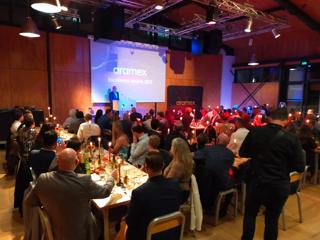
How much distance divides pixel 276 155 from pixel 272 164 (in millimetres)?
96

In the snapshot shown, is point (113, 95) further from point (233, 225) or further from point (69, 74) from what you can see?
point (233, 225)

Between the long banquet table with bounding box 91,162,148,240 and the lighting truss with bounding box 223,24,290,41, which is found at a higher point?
the lighting truss with bounding box 223,24,290,41

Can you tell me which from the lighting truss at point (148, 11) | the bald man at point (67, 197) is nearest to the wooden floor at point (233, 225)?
the bald man at point (67, 197)

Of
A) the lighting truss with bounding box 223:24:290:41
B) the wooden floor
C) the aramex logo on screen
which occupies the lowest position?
the wooden floor

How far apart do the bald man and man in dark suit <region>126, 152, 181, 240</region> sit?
413mm

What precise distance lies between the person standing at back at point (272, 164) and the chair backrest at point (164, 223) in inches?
38.5

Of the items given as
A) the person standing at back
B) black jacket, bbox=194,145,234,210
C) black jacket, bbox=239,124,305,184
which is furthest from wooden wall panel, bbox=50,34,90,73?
black jacket, bbox=239,124,305,184

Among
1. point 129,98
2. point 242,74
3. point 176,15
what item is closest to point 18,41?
point 129,98

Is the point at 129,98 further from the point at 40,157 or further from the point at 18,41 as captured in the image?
the point at 40,157

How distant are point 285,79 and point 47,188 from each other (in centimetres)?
1149

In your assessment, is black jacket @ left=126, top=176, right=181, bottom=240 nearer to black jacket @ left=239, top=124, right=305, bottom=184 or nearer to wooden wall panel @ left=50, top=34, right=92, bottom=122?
black jacket @ left=239, top=124, right=305, bottom=184

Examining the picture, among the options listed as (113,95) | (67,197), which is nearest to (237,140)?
(67,197)

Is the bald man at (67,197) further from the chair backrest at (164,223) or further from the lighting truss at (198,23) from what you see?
the lighting truss at (198,23)

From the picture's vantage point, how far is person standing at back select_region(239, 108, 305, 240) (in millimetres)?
2416
